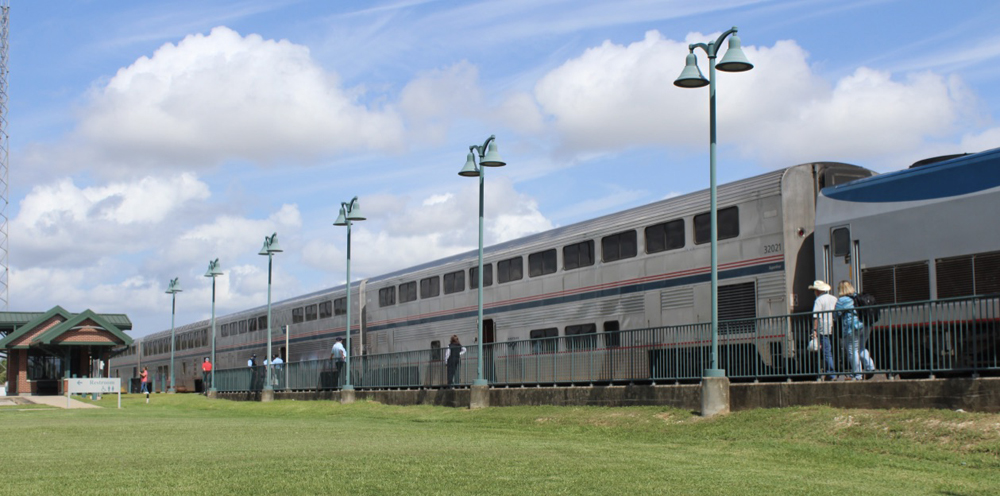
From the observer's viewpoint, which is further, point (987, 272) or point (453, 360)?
point (453, 360)

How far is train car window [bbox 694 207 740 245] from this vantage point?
21.5m

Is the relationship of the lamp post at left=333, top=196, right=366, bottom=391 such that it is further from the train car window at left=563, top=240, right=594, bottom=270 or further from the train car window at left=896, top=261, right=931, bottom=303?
the train car window at left=896, top=261, right=931, bottom=303

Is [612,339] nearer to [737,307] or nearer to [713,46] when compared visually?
[737,307]

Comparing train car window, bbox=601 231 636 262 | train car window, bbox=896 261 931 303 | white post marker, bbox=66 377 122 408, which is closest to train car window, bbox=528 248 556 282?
train car window, bbox=601 231 636 262

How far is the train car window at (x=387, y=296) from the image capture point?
36766 mm

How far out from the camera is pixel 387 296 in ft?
122

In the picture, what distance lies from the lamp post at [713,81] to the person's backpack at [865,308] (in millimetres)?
2401

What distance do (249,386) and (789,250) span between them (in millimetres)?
29399

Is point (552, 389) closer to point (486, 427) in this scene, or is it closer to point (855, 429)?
point (486, 427)

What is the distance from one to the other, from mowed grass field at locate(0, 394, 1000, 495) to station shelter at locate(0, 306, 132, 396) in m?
31.3

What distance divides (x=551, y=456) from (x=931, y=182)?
8886mm

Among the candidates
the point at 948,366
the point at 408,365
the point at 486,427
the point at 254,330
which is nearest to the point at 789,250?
the point at 948,366

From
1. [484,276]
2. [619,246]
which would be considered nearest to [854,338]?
[619,246]

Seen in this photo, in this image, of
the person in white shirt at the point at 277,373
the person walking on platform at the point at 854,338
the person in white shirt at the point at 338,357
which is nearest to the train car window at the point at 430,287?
the person in white shirt at the point at 338,357
